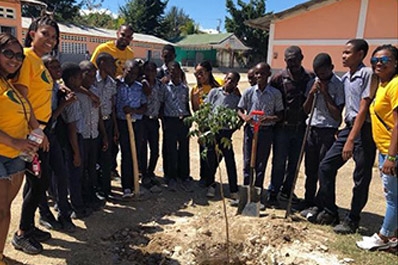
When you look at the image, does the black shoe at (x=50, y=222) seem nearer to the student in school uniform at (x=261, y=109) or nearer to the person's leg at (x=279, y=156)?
the student in school uniform at (x=261, y=109)

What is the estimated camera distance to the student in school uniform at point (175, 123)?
4.81 metres

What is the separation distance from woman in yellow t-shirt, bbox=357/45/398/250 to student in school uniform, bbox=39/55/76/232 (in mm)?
3047

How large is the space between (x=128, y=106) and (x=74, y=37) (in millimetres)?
26975

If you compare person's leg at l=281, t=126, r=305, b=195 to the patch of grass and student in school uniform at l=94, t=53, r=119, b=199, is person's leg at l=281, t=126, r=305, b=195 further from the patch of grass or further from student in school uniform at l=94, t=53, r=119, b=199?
student in school uniform at l=94, t=53, r=119, b=199

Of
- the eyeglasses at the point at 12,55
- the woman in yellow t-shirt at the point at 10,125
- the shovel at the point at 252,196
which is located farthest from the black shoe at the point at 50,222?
the shovel at the point at 252,196

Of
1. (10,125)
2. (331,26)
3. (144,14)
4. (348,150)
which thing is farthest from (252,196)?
(144,14)

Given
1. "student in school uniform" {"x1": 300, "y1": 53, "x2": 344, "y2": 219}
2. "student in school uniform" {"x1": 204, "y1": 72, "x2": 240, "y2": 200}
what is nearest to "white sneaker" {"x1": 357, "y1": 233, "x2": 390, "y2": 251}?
"student in school uniform" {"x1": 300, "y1": 53, "x2": 344, "y2": 219}

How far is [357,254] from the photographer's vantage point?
3426mm

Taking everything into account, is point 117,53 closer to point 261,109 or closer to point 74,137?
point 74,137

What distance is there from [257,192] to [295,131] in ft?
3.22

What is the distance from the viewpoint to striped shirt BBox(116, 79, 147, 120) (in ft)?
14.7

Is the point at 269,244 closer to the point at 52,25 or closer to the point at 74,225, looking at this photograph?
the point at 74,225

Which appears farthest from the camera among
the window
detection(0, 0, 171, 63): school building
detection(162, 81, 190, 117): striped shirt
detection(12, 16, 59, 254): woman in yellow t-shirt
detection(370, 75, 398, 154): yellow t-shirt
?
detection(0, 0, 171, 63): school building

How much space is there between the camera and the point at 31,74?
9.39ft
